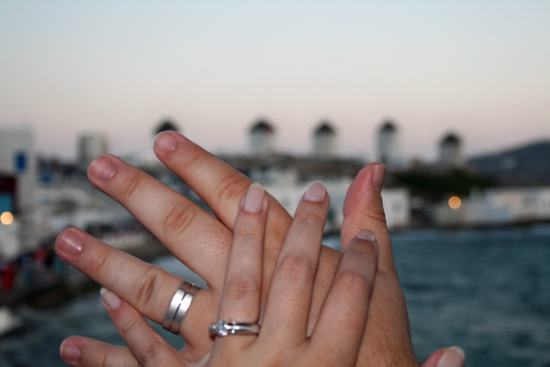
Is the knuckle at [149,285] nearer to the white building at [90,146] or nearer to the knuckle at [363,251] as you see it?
the knuckle at [363,251]

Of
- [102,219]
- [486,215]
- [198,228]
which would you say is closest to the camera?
[198,228]

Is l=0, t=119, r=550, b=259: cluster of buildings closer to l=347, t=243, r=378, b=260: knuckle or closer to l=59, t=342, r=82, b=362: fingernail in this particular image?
l=59, t=342, r=82, b=362: fingernail

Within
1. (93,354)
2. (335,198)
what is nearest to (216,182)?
(93,354)

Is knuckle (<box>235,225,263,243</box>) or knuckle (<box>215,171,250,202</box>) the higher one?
knuckle (<box>215,171,250,202</box>)

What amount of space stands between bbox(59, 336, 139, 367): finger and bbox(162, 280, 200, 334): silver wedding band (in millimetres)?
164

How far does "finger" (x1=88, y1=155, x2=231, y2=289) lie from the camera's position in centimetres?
92

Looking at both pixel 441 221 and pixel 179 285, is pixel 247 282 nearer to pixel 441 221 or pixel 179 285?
pixel 179 285

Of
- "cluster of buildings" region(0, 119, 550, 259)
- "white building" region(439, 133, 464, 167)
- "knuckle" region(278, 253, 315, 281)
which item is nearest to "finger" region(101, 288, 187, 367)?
"knuckle" region(278, 253, 315, 281)

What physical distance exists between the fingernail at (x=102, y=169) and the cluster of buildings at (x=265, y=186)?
12006 mm

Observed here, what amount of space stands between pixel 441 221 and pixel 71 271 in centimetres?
3148

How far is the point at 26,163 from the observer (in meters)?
16.5

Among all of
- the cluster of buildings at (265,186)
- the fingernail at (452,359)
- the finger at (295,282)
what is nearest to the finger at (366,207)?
the finger at (295,282)

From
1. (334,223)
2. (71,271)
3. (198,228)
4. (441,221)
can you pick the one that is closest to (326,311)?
(198,228)

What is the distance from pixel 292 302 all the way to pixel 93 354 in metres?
0.56
